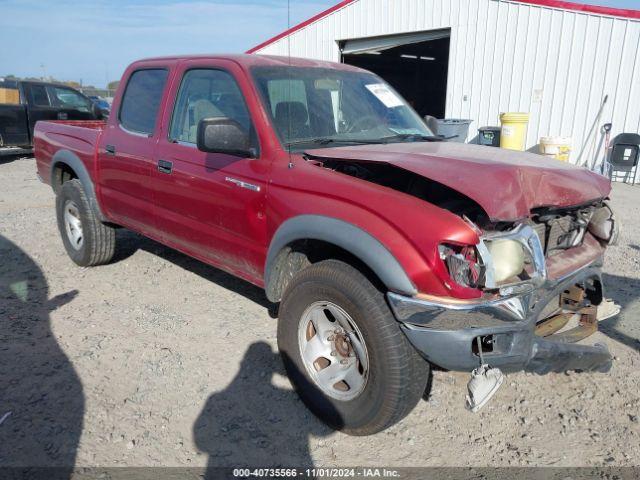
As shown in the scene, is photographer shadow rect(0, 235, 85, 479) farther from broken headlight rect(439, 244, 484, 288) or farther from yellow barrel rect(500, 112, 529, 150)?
yellow barrel rect(500, 112, 529, 150)

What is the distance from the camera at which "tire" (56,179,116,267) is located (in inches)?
193

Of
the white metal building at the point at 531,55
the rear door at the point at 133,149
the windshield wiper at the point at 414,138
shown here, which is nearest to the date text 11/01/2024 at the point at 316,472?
the windshield wiper at the point at 414,138

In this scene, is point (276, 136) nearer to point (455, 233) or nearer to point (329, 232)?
point (329, 232)

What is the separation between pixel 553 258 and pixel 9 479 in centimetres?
294

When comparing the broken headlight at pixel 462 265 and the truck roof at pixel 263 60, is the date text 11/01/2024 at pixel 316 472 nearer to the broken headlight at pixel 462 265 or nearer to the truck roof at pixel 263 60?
the broken headlight at pixel 462 265

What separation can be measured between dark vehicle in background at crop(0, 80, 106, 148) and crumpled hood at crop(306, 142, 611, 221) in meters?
11.8

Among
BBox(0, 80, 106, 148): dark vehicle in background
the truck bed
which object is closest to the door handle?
the truck bed

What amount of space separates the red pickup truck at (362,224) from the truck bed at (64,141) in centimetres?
63

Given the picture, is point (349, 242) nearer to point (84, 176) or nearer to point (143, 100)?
point (143, 100)

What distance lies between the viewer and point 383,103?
388 cm

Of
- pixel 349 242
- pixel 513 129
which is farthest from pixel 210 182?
pixel 513 129

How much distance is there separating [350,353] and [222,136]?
4.67 ft

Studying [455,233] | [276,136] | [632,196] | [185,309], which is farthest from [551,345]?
[632,196]

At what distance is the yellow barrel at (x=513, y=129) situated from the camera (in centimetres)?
1036
